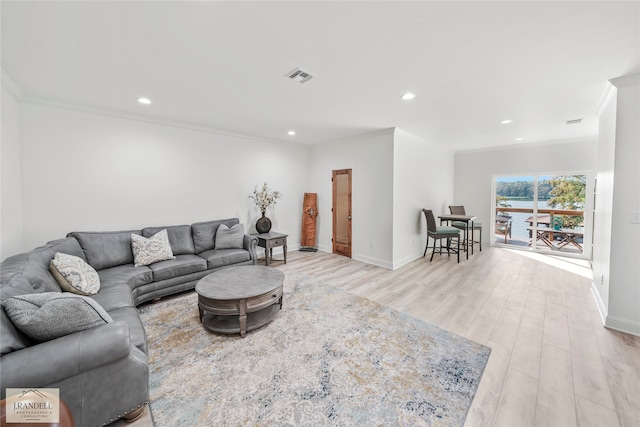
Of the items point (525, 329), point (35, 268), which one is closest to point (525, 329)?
point (525, 329)

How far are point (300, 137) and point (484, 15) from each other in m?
3.89

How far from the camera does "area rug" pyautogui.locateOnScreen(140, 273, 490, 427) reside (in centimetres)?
158

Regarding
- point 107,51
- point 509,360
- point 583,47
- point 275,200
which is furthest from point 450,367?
point 275,200

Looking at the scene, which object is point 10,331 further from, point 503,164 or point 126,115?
point 503,164

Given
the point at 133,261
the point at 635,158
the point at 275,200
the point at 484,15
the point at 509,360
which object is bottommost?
the point at 509,360

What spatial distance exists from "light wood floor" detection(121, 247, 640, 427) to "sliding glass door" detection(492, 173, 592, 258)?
0.98 metres

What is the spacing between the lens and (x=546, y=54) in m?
2.06

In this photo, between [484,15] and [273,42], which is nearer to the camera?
[484,15]

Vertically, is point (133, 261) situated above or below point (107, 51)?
below

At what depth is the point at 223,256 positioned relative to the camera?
371cm

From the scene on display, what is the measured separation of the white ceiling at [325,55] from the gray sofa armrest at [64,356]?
6.79ft

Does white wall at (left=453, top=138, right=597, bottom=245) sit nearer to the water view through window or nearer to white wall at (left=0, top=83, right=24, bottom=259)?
the water view through window

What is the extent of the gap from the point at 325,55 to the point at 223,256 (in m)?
3.03

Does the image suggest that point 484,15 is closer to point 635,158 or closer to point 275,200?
point 635,158
